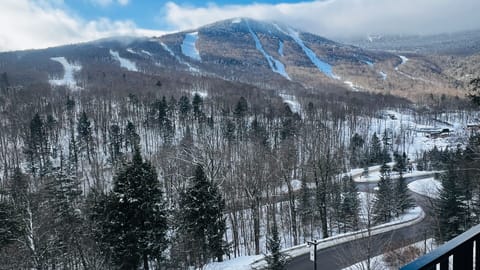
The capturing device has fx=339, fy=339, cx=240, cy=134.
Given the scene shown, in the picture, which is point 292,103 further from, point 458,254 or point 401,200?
point 458,254

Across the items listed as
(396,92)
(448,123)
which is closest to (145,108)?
(448,123)

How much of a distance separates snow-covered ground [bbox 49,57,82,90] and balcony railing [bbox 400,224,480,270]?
132839 mm

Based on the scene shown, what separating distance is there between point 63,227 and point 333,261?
17.4 meters

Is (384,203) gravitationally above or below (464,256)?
below

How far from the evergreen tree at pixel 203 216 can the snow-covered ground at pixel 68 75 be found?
371 ft

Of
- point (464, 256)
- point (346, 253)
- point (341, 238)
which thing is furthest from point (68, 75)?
point (464, 256)

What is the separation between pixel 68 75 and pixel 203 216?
153 meters

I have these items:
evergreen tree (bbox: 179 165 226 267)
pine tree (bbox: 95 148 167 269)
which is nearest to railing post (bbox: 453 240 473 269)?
pine tree (bbox: 95 148 167 269)

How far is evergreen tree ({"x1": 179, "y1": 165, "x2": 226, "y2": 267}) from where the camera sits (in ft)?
73.3

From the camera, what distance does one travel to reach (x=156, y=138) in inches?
3014

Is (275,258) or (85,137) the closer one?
(275,258)

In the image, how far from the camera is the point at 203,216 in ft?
73.6

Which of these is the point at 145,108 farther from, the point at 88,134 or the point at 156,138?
the point at 88,134

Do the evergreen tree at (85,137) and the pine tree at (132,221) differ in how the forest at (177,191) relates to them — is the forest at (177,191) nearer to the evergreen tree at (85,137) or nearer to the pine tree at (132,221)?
the pine tree at (132,221)
